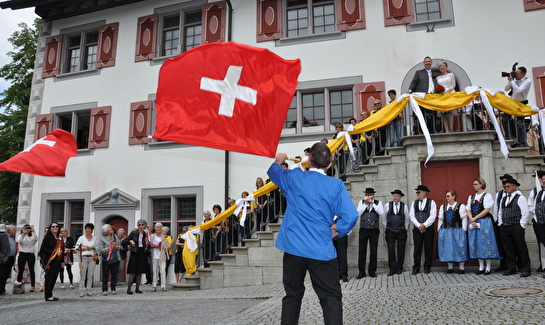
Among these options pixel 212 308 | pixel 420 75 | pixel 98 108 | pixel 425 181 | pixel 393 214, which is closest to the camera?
pixel 212 308

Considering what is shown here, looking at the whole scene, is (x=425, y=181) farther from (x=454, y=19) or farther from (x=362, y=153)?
(x=454, y=19)

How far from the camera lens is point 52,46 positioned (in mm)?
18250

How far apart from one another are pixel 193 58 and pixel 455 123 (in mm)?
7972

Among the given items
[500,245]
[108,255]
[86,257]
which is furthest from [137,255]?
[500,245]

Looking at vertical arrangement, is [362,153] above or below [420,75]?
below

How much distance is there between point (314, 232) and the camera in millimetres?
4207

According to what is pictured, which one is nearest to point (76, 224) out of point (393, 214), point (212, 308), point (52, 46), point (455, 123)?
point (52, 46)

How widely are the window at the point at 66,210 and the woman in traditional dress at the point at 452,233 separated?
12510mm

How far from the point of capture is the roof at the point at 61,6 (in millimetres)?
17625

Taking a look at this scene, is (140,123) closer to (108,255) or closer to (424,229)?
(108,255)

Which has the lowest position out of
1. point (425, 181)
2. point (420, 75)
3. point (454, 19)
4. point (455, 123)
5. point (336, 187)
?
point (336, 187)

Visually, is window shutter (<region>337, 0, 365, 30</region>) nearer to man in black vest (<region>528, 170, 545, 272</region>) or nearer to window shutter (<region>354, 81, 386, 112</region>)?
window shutter (<region>354, 81, 386, 112</region>)

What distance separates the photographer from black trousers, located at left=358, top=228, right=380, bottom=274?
32.7 ft

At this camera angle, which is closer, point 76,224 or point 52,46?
point 76,224
